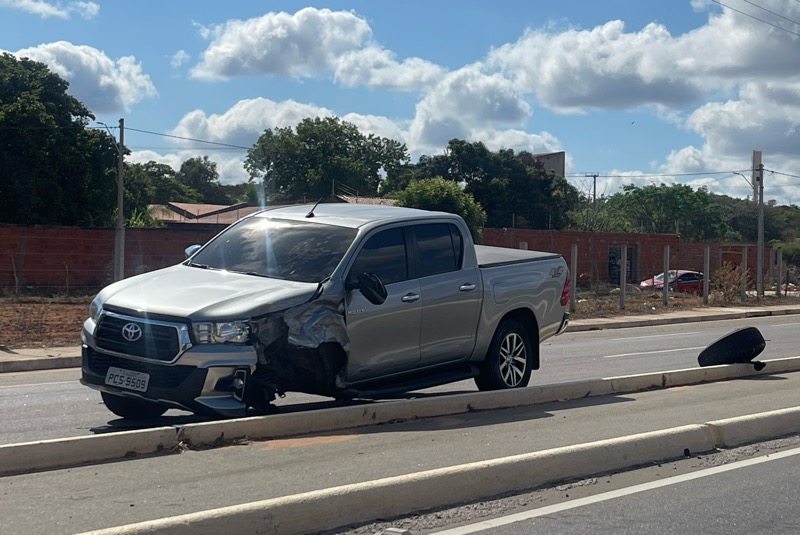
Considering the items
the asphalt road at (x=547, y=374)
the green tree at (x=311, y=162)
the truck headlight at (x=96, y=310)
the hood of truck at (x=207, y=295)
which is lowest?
the asphalt road at (x=547, y=374)

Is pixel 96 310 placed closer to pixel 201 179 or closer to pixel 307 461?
pixel 307 461

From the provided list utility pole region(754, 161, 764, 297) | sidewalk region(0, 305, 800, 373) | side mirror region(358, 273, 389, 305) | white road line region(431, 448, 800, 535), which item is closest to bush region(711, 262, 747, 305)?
sidewalk region(0, 305, 800, 373)

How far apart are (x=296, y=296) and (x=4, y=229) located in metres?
23.3

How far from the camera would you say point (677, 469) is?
23.6ft

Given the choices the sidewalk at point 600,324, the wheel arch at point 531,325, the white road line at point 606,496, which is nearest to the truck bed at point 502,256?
the wheel arch at point 531,325

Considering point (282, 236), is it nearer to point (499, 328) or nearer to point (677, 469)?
point (499, 328)

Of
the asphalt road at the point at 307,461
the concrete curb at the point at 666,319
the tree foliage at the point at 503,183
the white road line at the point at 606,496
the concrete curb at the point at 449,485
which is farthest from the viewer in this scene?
the tree foliage at the point at 503,183

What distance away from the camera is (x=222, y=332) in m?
7.47

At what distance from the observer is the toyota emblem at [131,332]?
759 cm

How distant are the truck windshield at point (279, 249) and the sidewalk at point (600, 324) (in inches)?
250

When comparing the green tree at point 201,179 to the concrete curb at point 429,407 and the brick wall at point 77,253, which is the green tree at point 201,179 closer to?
the brick wall at point 77,253

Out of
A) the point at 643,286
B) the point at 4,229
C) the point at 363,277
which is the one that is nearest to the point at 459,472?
the point at 363,277

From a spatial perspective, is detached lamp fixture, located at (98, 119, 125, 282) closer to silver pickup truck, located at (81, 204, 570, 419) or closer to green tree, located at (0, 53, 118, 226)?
green tree, located at (0, 53, 118, 226)

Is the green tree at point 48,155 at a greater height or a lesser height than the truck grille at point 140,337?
greater
